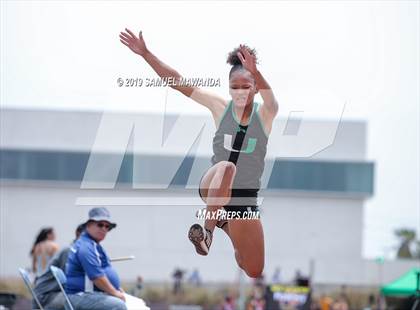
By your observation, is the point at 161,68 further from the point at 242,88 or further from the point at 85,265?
the point at 85,265

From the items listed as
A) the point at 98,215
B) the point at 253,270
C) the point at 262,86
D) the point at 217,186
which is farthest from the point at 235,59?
the point at 98,215

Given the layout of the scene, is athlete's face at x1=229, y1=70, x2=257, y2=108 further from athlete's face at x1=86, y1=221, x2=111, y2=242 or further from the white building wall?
the white building wall

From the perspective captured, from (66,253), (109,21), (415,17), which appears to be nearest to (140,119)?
(109,21)

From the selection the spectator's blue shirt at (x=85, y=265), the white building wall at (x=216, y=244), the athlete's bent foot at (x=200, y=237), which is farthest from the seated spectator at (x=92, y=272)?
the white building wall at (x=216, y=244)

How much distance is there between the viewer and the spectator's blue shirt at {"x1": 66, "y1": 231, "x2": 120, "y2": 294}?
917 centimetres

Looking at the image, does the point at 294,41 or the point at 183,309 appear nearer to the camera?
the point at 294,41

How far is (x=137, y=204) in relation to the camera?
7.49 metres

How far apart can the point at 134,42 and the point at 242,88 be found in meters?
0.83

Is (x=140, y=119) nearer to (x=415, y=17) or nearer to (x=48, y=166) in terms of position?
(x=415, y=17)

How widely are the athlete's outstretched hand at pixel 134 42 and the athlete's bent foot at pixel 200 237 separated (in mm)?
1238

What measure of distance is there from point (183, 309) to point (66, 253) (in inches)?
389

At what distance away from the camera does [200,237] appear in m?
6.94

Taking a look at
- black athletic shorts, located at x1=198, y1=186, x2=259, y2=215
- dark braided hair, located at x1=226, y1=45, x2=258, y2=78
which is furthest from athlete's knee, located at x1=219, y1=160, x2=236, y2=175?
dark braided hair, located at x1=226, y1=45, x2=258, y2=78

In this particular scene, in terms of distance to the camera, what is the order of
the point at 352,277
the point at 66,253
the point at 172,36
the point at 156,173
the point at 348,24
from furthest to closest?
the point at 352,277
the point at 66,253
the point at 156,173
the point at 172,36
the point at 348,24
